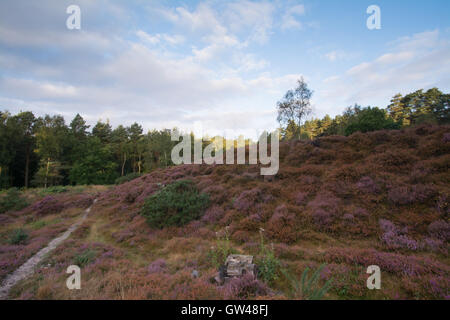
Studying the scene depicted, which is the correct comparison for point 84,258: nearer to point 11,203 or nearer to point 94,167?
point 11,203

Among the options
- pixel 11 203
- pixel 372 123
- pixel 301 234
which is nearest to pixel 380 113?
pixel 372 123

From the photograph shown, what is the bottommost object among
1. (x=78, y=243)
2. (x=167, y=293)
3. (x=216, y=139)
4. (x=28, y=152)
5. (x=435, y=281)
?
(x=78, y=243)

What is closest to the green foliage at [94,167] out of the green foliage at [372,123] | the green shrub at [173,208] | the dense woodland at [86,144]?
the dense woodland at [86,144]

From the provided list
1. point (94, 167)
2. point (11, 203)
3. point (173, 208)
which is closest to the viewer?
point (173, 208)

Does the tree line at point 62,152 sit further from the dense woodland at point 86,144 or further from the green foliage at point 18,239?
the green foliage at point 18,239

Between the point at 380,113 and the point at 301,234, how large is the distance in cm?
2088

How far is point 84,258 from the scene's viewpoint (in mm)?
6066

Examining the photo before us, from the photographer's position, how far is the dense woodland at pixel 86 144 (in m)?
28.2

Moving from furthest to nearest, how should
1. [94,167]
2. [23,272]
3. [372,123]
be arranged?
[94,167]
[372,123]
[23,272]
